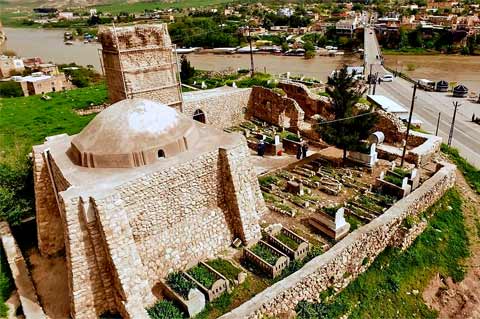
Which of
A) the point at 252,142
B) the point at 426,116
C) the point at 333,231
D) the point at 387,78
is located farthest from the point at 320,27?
the point at 333,231

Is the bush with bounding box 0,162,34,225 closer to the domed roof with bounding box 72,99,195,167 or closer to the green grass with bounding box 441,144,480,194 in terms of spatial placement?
the domed roof with bounding box 72,99,195,167

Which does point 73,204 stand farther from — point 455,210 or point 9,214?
point 455,210

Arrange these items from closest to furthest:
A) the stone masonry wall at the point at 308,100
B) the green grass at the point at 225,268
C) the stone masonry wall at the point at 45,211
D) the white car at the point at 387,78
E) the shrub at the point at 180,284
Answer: the shrub at the point at 180,284
the green grass at the point at 225,268
the stone masonry wall at the point at 45,211
the stone masonry wall at the point at 308,100
the white car at the point at 387,78

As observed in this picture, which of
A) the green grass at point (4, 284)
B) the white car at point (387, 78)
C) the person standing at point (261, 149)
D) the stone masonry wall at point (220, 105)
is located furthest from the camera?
the white car at point (387, 78)

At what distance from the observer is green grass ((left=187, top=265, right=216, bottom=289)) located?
8.53 m

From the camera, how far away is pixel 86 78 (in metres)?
46.7

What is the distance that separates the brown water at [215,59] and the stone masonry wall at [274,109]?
800 inches

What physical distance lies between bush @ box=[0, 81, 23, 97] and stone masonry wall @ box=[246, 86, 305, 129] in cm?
2887

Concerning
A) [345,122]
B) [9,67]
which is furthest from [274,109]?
[9,67]

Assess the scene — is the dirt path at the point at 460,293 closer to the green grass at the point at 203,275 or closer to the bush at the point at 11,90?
the green grass at the point at 203,275

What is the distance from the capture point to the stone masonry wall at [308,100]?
20.2m

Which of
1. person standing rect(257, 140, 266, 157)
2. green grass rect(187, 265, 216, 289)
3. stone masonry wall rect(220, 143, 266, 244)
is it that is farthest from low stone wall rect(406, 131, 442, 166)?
green grass rect(187, 265, 216, 289)

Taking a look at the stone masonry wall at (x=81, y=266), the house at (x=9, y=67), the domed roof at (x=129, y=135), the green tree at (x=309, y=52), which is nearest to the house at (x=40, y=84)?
the house at (x=9, y=67)

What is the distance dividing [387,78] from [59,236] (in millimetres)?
31478
